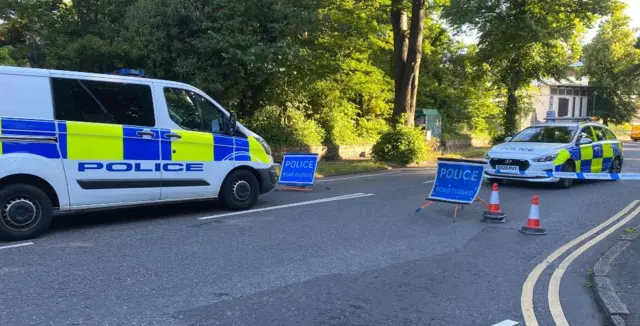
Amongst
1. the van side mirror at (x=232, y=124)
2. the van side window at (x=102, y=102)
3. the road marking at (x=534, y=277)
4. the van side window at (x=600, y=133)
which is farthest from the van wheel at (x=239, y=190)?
the van side window at (x=600, y=133)

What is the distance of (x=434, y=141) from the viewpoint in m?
21.8

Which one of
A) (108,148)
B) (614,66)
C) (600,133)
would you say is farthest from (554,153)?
(614,66)

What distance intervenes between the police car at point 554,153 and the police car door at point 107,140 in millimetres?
7862

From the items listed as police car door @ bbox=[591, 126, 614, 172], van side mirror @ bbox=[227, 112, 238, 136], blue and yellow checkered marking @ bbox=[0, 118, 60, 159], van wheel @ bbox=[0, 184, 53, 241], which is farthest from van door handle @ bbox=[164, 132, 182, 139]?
police car door @ bbox=[591, 126, 614, 172]

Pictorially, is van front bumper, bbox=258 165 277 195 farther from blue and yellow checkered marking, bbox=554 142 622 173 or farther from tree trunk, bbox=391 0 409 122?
tree trunk, bbox=391 0 409 122

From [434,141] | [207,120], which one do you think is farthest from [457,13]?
[207,120]

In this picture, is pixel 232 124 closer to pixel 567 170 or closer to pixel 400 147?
pixel 567 170

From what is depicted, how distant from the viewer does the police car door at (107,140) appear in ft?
22.8

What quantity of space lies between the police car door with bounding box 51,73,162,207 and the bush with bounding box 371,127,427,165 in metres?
11.5

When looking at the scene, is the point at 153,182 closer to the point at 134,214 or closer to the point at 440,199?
the point at 134,214

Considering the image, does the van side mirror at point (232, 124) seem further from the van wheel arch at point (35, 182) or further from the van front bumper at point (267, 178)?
the van wheel arch at point (35, 182)

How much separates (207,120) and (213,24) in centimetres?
699

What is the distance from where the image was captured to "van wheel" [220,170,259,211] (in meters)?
8.66

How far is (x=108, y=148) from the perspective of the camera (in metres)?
7.25
